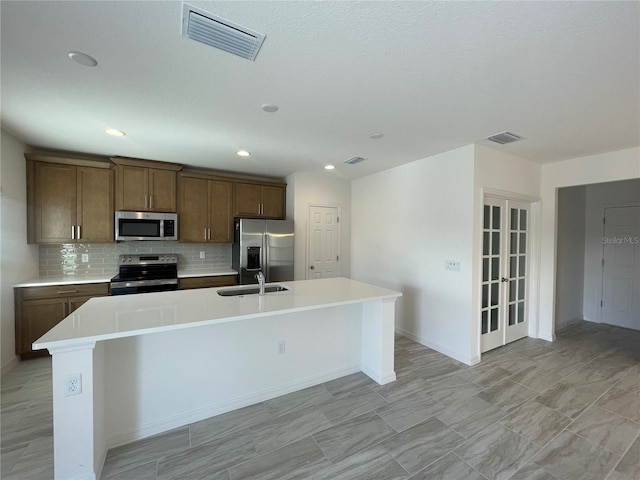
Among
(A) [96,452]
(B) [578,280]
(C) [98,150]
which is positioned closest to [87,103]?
(C) [98,150]

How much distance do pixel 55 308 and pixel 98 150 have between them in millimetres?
2008

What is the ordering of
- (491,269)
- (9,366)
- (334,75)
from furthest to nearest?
(491,269) < (9,366) < (334,75)

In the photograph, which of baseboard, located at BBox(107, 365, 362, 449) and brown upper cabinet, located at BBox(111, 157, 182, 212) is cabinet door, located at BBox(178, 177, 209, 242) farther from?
baseboard, located at BBox(107, 365, 362, 449)

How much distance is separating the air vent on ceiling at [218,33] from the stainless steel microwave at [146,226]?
3001 mm

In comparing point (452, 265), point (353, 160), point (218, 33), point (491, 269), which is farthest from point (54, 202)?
point (491, 269)

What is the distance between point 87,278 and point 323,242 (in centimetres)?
344

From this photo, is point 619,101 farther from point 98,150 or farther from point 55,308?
point 55,308

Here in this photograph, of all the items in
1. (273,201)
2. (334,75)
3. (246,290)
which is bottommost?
(246,290)

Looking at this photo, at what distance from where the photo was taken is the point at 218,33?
55.7 inches

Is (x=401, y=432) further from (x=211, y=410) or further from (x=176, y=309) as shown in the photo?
(x=176, y=309)

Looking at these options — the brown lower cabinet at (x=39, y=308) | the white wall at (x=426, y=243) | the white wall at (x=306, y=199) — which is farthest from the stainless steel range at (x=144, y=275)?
the white wall at (x=426, y=243)

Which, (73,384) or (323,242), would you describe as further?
(323,242)

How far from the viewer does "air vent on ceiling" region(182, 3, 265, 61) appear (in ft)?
4.31

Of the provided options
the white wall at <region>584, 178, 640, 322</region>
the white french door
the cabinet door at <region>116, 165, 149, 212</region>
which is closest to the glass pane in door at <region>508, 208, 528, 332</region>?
the white french door
